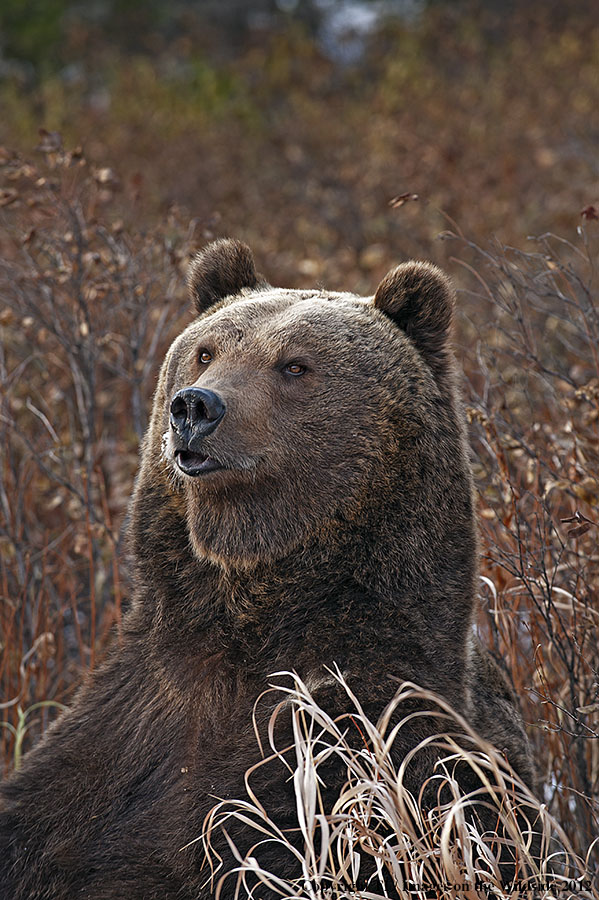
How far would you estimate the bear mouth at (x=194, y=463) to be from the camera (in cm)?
283

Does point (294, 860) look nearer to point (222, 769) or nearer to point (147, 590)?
point (222, 769)

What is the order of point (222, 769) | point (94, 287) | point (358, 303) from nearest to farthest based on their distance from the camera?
point (222, 769)
point (358, 303)
point (94, 287)

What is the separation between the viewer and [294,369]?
3.05 metres

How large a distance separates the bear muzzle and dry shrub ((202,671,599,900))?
24.4 inches

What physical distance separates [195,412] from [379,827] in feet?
Answer: 3.63

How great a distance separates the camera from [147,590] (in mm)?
3084

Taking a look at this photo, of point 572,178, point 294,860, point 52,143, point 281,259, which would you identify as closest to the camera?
→ point 294,860

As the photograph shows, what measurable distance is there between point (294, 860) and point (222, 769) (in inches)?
11.9

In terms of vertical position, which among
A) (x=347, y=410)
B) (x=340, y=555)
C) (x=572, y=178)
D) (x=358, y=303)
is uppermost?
(x=572, y=178)

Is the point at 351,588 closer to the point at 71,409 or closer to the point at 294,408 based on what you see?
the point at 294,408

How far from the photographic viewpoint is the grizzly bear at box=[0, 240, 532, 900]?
2.75m

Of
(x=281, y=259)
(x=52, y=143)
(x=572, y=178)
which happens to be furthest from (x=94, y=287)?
(x=572, y=178)

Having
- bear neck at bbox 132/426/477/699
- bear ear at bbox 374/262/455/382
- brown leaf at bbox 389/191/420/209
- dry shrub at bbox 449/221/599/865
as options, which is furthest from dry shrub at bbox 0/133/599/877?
bear ear at bbox 374/262/455/382

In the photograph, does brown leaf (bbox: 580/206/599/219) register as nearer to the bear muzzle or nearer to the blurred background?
the blurred background
